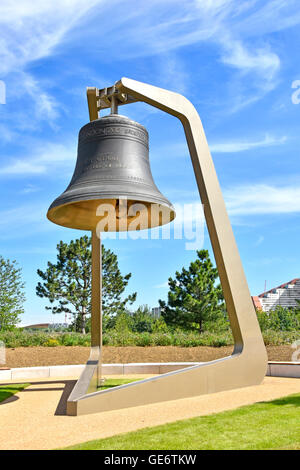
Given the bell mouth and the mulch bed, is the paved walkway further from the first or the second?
the mulch bed

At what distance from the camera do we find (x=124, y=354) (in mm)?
14164

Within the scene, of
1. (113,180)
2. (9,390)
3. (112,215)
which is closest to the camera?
(113,180)

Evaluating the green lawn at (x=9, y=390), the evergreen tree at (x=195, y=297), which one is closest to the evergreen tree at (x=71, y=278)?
the evergreen tree at (x=195, y=297)

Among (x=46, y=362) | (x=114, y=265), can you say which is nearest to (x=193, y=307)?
(x=114, y=265)

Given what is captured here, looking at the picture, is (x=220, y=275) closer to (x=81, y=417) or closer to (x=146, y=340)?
(x=81, y=417)

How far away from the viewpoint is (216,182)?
8.17 m

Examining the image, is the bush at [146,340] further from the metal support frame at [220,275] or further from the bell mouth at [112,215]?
the bell mouth at [112,215]

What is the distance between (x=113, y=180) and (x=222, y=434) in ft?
12.2

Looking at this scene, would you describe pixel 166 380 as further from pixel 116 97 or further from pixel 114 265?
pixel 114 265

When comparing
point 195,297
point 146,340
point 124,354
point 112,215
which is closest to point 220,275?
point 112,215

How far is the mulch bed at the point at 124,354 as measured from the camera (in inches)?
529

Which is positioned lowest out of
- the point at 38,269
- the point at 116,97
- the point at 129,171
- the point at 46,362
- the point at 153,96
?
the point at 46,362
